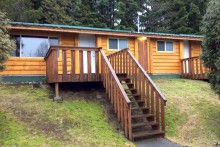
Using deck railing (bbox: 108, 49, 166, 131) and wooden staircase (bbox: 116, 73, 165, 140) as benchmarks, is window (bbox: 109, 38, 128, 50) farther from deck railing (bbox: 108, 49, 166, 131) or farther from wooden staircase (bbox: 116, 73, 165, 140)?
wooden staircase (bbox: 116, 73, 165, 140)

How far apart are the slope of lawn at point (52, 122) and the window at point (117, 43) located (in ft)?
14.9

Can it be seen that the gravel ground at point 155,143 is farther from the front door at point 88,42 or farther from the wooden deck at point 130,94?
the front door at point 88,42

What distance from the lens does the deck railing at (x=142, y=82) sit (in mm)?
6794

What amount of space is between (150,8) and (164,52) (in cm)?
2032

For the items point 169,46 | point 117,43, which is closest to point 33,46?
point 117,43

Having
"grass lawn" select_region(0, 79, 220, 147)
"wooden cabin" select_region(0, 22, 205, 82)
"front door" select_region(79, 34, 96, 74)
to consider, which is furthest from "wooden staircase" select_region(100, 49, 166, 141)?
"wooden cabin" select_region(0, 22, 205, 82)

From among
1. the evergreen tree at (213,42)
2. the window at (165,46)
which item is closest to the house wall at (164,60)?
the window at (165,46)

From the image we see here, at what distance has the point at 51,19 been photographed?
21.8 metres

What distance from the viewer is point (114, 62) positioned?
9.98 metres

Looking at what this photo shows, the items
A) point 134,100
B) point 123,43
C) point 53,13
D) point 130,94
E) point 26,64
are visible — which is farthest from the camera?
point 53,13

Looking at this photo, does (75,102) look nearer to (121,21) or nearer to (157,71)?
(157,71)

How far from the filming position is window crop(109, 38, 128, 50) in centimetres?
1263

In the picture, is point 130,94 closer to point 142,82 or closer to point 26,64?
point 142,82

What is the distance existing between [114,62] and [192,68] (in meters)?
5.53
